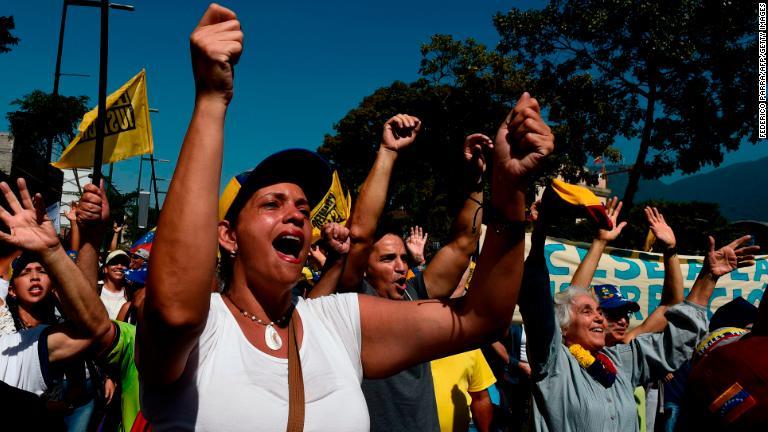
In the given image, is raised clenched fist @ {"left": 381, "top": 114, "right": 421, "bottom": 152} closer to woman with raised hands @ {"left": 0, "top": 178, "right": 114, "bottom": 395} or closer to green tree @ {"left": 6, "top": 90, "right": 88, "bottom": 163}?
woman with raised hands @ {"left": 0, "top": 178, "right": 114, "bottom": 395}

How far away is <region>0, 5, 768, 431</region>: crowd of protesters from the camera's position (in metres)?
1.21

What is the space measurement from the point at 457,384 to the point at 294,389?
238cm

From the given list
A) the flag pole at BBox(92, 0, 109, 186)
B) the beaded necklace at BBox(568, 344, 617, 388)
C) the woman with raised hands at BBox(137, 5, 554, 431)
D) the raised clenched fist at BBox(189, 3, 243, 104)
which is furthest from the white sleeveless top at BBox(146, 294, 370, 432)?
the flag pole at BBox(92, 0, 109, 186)

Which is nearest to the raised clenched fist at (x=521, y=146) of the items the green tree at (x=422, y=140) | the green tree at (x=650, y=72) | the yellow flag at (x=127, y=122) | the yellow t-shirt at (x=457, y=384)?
the yellow t-shirt at (x=457, y=384)

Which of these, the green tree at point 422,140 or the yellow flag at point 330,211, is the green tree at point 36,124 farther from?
the yellow flag at point 330,211

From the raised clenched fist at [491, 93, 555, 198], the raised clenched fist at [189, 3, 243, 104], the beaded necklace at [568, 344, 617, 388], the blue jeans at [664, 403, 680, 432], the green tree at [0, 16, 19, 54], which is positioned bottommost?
the blue jeans at [664, 403, 680, 432]

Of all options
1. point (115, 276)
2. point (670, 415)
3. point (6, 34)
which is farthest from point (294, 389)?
point (6, 34)

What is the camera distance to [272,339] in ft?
5.37

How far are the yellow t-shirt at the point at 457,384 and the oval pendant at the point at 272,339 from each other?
194cm

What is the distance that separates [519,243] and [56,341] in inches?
85.9

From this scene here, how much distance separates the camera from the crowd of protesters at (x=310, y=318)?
1214mm

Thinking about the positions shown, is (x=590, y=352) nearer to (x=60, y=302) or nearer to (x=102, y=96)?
(x=60, y=302)

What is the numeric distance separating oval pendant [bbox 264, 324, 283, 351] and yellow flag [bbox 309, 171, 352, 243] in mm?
3186

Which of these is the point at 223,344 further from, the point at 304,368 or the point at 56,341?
the point at 56,341
